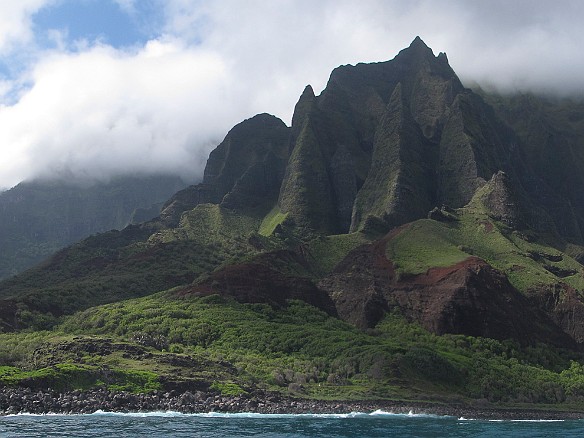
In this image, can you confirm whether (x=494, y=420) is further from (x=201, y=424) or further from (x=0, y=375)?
(x=0, y=375)

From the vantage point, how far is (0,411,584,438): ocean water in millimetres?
111438

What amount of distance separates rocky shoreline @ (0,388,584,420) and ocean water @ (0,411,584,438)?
506 centimetres

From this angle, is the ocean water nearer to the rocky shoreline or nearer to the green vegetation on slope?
the rocky shoreline

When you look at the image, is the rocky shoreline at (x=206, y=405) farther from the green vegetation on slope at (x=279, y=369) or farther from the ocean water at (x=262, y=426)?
the green vegetation on slope at (x=279, y=369)

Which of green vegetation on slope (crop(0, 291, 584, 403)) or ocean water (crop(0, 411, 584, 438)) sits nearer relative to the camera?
ocean water (crop(0, 411, 584, 438))

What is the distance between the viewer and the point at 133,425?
119938mm

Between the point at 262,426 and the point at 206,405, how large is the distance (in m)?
27.9

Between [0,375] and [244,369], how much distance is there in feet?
181

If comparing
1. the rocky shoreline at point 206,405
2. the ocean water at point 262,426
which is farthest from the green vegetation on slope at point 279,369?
the ocean water at point 262,426

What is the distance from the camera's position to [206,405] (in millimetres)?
148500

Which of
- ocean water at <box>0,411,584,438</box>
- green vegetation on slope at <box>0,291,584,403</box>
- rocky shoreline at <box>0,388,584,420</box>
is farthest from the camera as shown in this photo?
green vegetation on slope at <box>0,291,584,403</box>

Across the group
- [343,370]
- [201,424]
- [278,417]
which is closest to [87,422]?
[201,424]

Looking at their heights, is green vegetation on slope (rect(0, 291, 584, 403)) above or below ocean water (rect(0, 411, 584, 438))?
above

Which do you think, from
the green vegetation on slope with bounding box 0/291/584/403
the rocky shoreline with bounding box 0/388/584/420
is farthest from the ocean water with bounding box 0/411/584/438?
the green vegetation on slope with bounding box 0/291/584/403
